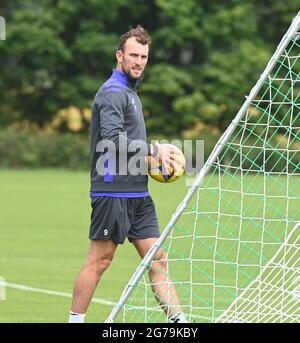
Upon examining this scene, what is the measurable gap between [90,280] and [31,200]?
1561cm

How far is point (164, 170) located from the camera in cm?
784

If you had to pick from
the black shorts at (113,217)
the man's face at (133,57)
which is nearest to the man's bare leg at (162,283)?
the black shorts at (113,217)

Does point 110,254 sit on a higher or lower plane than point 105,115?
lower

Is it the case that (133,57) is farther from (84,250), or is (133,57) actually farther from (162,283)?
(84,250)

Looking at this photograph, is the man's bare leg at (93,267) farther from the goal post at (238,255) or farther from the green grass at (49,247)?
the green grass at (49,247)

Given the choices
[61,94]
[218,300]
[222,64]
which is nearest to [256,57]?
[222,64]

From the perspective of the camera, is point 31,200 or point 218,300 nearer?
point 218,300

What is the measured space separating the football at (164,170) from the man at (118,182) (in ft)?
0.17

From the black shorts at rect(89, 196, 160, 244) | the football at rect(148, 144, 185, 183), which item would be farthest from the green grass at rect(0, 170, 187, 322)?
the football at rect(148, 144, 185, 183)

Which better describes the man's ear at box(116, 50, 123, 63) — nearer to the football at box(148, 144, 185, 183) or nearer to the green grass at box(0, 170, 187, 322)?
the football at box(148, 144, 185, 183)

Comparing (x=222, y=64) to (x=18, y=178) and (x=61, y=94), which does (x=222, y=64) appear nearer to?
(x=61, y=94)

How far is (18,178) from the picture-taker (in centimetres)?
3162

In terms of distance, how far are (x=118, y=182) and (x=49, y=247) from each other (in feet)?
23.6

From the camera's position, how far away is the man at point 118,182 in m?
7.75
